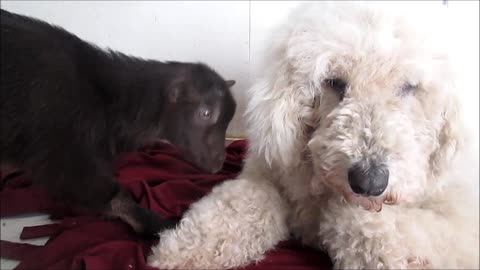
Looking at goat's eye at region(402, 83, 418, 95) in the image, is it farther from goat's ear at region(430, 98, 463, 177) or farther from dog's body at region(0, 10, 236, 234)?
dog's body at region(0, 10, 236, 234)

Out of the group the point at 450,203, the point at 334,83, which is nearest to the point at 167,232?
the point at 334,83

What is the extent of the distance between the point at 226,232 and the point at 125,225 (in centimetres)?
31

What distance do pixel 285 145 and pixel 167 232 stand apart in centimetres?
29

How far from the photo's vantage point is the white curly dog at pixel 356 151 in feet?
2.68

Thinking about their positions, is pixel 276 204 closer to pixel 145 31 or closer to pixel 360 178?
pixel 360 178

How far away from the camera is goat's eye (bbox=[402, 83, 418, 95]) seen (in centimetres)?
88

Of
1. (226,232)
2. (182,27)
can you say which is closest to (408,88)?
(226,232)

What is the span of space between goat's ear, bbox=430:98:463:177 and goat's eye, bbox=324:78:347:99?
0.60 feet

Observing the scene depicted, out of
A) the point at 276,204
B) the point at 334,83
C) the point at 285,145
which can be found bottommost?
the point at 276,204

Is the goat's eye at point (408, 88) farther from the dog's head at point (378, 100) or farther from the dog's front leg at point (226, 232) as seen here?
the dog's front leg at point (226, 232)

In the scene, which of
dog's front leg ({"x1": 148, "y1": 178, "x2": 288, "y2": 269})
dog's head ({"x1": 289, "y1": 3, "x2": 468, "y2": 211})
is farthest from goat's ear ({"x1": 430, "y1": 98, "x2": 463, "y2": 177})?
dog's front leg ({"x1": 148, "y1": 178, "x2": 288, "y2": 269})

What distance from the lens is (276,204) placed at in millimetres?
1016

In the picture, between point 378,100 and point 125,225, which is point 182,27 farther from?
point 378,100

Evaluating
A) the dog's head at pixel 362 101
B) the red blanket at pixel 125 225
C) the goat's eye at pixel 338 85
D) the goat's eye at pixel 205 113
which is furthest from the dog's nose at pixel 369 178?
the goat's eye at pixel 205 113
